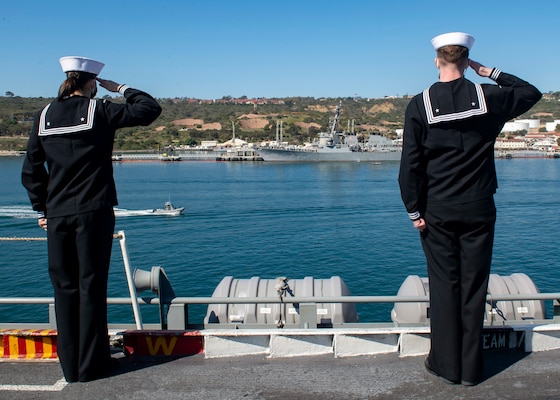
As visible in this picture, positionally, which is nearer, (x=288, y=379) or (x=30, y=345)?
(x=288, y=379)

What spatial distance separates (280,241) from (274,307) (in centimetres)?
2328

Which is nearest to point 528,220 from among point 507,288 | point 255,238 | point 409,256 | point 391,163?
point 409,256

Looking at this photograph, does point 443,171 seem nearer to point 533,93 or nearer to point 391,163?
point 533,93

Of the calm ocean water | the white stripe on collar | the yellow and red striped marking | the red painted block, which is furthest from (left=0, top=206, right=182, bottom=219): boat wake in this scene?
the white stripe on collar

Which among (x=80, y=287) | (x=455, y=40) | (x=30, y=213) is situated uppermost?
(x=455, y=40)

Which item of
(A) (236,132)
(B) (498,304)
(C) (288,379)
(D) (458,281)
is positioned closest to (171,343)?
(C) (288,379)

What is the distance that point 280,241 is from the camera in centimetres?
2934

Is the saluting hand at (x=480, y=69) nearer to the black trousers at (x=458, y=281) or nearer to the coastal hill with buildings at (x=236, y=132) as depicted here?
the black trousers at (x=458, y=281)

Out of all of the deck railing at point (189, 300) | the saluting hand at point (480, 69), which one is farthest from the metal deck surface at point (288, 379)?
the saluting hand at point (480, 69)

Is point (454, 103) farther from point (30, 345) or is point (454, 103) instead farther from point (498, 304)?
point (498, 304)

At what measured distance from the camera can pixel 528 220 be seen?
35.3 m

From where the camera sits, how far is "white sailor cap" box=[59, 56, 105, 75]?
362 centimetres

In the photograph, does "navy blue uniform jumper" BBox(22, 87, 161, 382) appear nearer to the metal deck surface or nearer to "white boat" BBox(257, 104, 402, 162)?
the metal deck surface

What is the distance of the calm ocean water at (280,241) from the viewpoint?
2081 centimetres
